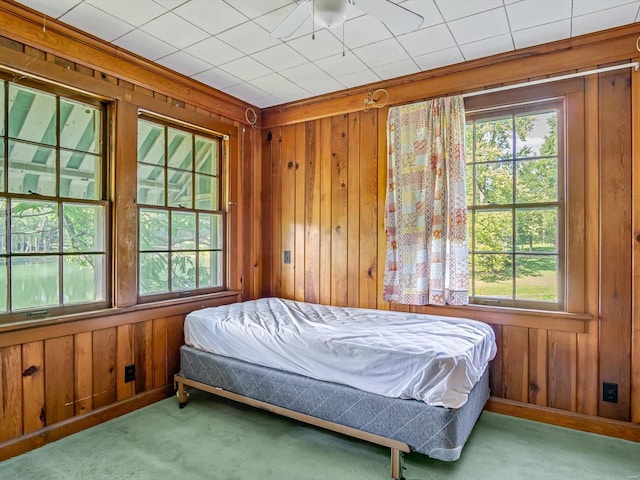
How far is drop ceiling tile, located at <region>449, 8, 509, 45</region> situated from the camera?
7.36 feet

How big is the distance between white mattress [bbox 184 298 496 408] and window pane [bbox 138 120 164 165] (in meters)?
1.28

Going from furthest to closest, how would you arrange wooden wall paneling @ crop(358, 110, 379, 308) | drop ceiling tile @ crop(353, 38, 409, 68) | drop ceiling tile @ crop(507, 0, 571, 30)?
wooden wall paneling @ crop(358, 110, 379, 308), drop ceiling tile @ crop(353, 38, 409, 68), drop ceiling tile @ crop(507, 0, 571, 30)

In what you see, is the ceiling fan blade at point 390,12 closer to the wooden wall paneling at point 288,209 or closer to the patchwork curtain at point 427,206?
the patchwork curtain at point 427,206

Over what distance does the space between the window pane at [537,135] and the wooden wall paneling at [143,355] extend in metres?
3.11

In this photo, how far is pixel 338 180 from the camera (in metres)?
3.51

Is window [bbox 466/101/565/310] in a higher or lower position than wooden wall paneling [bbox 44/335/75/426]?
higher

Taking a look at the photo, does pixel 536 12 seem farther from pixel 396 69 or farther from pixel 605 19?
pixel 396 69

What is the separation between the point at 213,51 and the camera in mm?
2674

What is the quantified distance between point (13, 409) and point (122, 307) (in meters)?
0.81

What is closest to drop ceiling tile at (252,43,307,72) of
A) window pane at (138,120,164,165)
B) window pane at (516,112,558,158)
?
window pane at (138,120,164,165)

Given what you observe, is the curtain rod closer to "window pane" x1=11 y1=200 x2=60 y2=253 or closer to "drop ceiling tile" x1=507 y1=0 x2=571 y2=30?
"drop ceiling tile" x1=507 y1=0 x2=571 y2=30

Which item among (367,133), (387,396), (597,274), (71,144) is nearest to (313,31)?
(367,133)

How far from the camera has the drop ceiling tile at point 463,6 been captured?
2113mm

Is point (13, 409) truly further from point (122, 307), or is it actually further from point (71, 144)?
point (71, 144)
